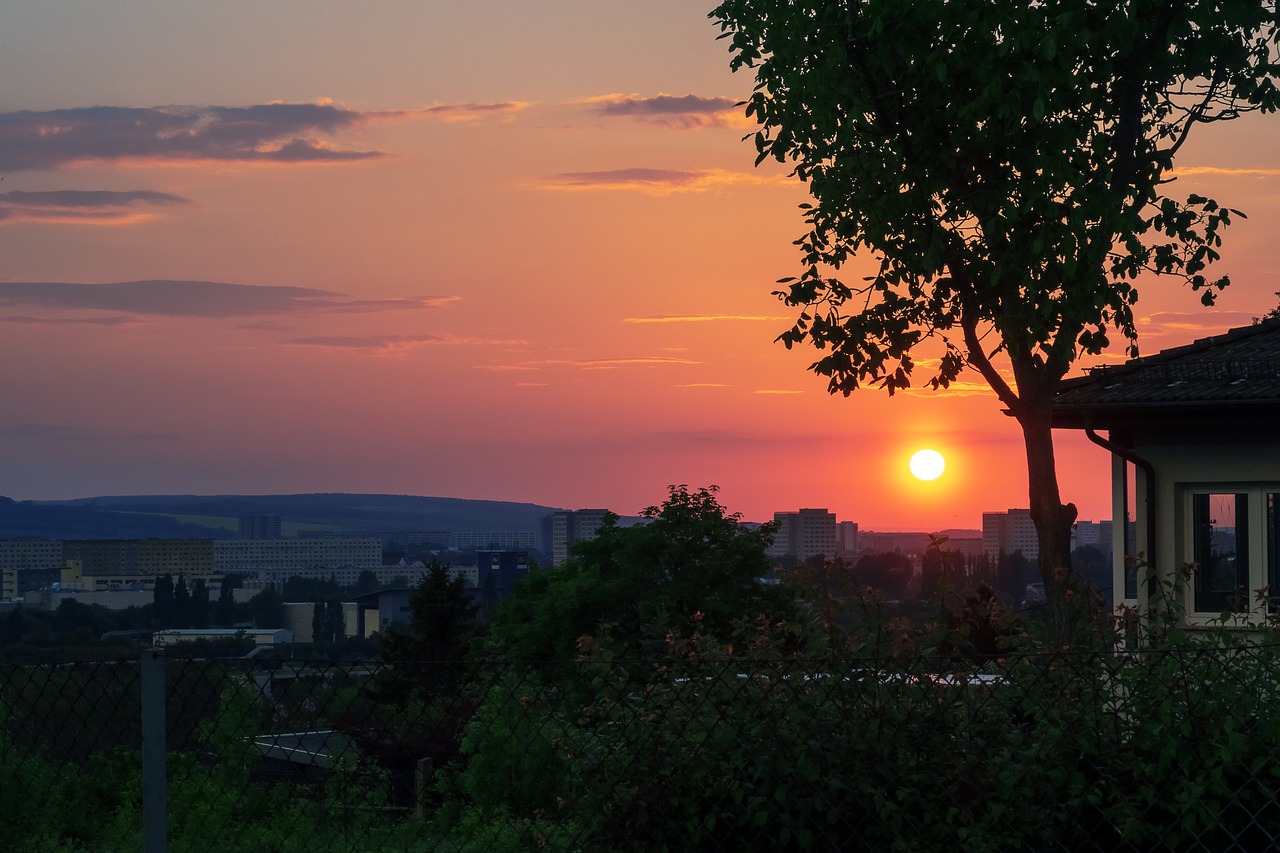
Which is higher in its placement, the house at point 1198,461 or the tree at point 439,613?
the house at point 1198,461

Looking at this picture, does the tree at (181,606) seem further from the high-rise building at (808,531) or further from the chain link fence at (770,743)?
the chain link fence at (770,743)

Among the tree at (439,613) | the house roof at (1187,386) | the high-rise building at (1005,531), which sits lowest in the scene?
the tree at (439,613)

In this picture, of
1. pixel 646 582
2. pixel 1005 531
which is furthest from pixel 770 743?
pixel 1005 531

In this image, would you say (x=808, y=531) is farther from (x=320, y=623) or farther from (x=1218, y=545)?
(x=1218, y=545)

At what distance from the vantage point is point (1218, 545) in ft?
63.7

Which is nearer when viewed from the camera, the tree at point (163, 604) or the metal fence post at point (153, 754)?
the metal fence post at point (153, 754)

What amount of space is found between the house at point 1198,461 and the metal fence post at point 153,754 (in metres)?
15.8

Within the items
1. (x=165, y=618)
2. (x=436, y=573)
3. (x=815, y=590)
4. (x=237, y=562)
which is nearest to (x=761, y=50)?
(x=815, y=590)

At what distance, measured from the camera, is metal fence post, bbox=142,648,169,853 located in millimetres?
4590

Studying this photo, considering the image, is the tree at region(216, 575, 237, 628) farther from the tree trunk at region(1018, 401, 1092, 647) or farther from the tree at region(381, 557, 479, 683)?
the tree trunk at region(1018, 401, 1092, 647)

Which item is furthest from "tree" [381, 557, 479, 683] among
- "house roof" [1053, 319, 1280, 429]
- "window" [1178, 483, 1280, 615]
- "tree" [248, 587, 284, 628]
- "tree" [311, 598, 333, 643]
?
"tree" [248, 587, 284, 628]

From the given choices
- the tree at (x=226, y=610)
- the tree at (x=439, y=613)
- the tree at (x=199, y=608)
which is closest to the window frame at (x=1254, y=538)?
the tree at (x=439, y=613)

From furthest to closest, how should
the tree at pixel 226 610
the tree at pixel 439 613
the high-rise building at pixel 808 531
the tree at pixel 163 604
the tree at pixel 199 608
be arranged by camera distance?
1. the high-rise building at pixel 808 531
2. the tree at pixel 226 610
3. the tree at pixel 199 608
4. the tree at pixel 163 604
5. the tree at pixel 439 613

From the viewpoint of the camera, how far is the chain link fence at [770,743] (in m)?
4.64
